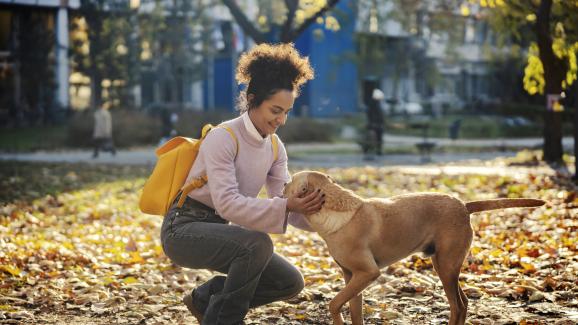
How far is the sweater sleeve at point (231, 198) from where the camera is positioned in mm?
4324

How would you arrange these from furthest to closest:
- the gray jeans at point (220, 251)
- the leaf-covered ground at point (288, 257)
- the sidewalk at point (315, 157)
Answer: the sidewalk at point (315, 157), the leaf-covered ground at point (288, 257), the gray jeans at point (220, 251)

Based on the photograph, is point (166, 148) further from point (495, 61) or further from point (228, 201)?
point (495, 61)

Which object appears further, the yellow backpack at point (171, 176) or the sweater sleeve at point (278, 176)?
the sweater sleeve at point (278, 176)

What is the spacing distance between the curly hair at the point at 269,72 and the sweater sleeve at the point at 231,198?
32 centimetres

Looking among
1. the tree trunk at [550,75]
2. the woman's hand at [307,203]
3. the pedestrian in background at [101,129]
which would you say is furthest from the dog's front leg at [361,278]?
the pedestrian in background at [101,129]

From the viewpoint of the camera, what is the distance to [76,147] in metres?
27.6

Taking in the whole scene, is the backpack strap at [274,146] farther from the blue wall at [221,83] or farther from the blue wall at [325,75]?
the blue wall at [221,83]

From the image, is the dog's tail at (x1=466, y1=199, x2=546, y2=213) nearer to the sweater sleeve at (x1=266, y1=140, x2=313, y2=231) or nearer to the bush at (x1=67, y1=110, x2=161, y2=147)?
the sweater sleeve at (x1=266, y1=140, x2=313, y2=231)

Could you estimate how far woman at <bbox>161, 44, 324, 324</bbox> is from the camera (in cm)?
437

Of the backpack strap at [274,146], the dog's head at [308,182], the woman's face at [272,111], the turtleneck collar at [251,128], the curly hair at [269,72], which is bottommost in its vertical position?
the dog's head at [308,182]

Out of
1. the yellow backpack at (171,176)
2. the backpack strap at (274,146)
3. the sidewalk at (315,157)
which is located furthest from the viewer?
the sidewalk at (315,157)

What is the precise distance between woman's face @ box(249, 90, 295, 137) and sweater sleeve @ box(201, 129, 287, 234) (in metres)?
0.20

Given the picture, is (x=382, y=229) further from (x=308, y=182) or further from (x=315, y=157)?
(x=315, y=157)

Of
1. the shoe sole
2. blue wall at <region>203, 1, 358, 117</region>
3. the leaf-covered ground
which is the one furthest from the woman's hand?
blue wall at <region>203, 1, 358, 117</region>
